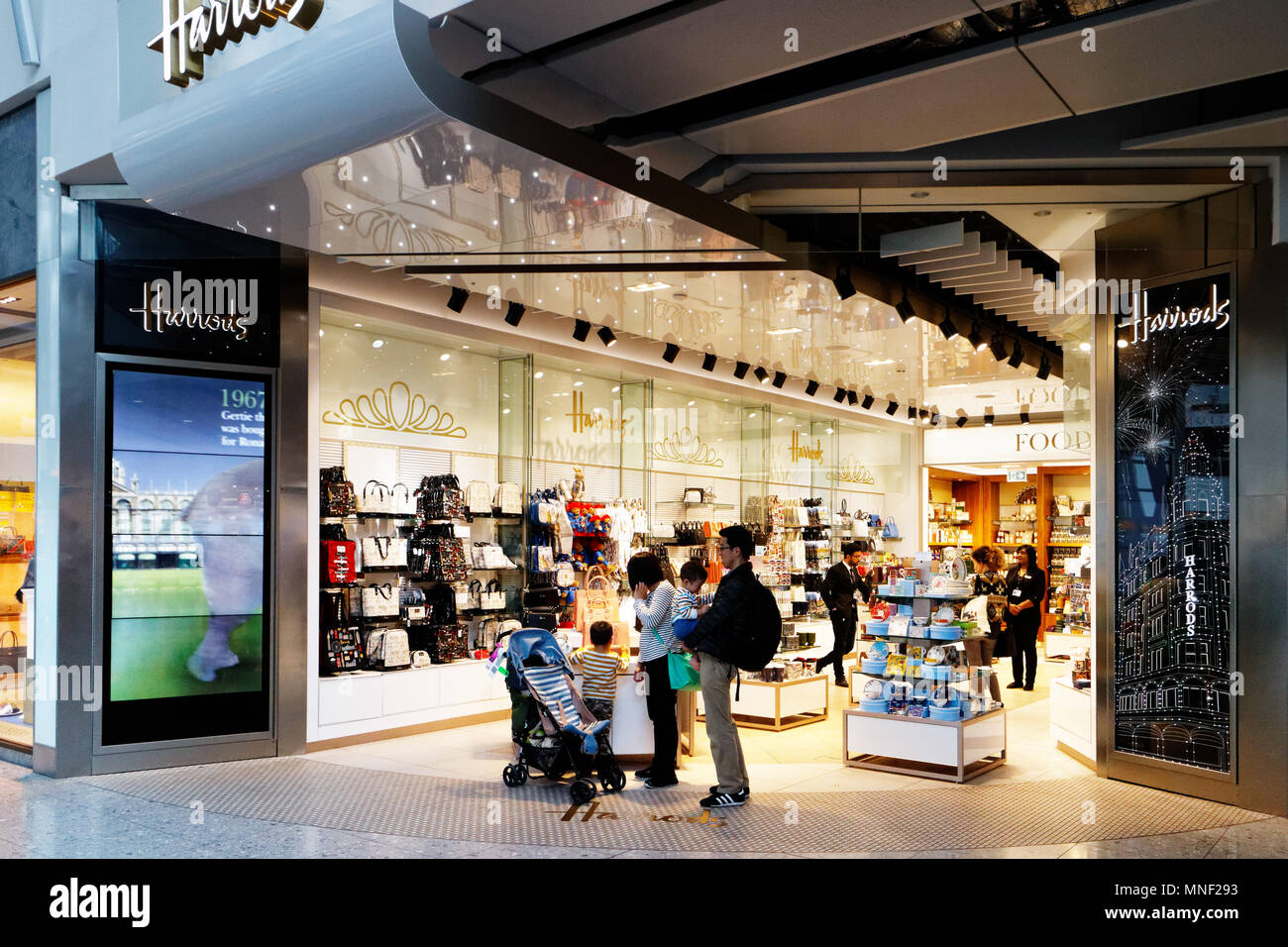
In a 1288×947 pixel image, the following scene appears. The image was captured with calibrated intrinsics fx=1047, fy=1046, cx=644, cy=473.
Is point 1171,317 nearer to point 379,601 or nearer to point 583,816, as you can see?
point 583,816

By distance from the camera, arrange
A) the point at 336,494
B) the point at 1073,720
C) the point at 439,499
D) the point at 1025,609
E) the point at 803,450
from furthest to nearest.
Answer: the point at 803,450 → the point at 1025,609 → the point at 439,499 → the point at 336,494 → the point at 1073,720

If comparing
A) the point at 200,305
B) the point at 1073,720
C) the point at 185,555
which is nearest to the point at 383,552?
the point at 185,555

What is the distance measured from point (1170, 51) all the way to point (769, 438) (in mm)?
9584

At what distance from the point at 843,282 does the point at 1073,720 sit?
357 cm

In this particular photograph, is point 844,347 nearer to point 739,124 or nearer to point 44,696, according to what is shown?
point 739,124

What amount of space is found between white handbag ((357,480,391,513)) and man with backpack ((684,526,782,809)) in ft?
11.1

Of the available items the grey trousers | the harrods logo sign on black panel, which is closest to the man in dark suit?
the grey trousers

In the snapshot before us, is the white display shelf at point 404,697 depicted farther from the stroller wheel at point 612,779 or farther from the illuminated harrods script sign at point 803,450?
the illuminated harrods script sign at point 803,450

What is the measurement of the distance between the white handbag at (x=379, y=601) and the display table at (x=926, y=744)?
3703 millimetres

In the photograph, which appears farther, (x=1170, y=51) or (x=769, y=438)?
(x=769, y=438)

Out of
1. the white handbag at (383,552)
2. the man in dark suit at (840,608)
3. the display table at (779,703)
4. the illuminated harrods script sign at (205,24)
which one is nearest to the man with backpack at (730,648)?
the display table at (779,703)

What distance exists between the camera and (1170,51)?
199 inches

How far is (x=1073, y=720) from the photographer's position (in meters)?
7.53
